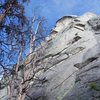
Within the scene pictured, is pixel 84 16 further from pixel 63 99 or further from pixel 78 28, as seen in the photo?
pixel 63 99

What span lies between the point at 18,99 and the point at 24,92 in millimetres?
839

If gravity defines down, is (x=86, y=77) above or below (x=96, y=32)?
below

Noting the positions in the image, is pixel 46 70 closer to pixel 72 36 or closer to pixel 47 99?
pixel 47 99

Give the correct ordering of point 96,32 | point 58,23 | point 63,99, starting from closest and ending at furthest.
Answer: point 63,99
point 96,32
point 58,23

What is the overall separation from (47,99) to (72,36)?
1668 centimetres

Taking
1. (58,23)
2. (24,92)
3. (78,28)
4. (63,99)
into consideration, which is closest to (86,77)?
(63,99)

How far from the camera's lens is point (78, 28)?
138 feet

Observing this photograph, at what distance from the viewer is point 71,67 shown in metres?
28.0

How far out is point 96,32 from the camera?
3678 centimetres

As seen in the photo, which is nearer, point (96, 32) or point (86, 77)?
point (86, 77)

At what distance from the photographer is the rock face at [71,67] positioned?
21.6m

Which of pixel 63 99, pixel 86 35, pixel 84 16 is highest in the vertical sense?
pixel 84 16

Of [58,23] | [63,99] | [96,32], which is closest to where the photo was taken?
[63,99]

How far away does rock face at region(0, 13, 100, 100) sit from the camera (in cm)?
2159
